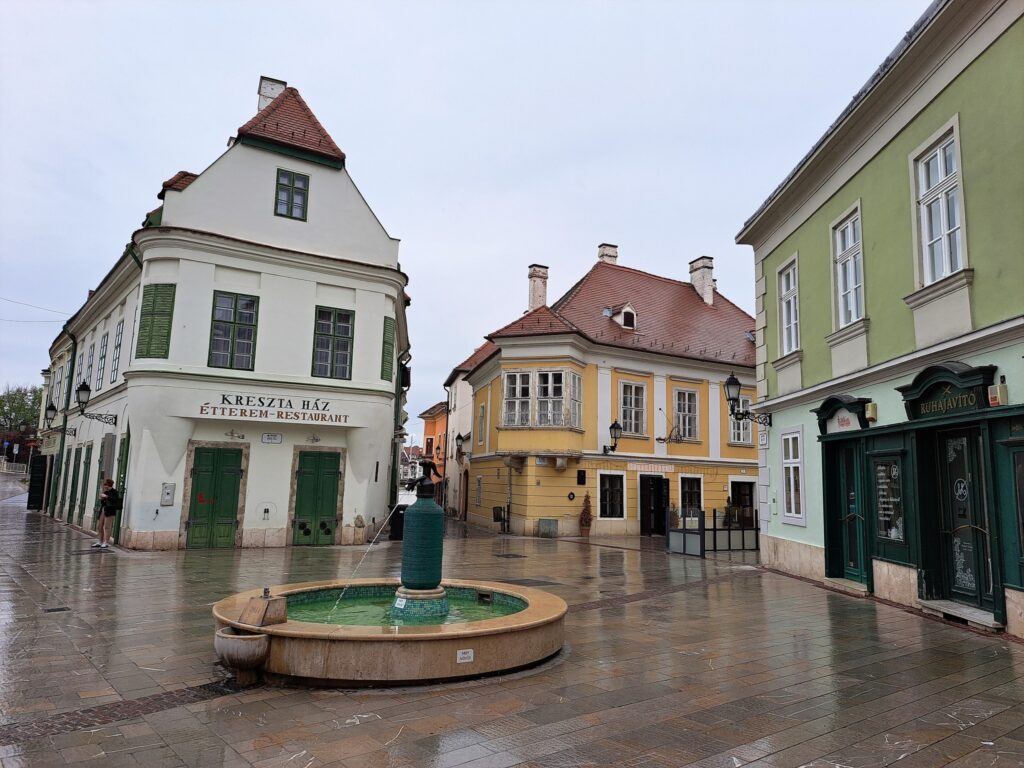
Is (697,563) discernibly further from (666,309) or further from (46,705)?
A: (666,309)

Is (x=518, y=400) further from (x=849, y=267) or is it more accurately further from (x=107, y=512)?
(x=849, y=267)

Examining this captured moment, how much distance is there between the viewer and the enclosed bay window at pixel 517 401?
80.8 feet

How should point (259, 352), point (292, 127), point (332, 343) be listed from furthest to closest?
1. point (292, 127)
2. point (332, 343)
3. point (259, 352)

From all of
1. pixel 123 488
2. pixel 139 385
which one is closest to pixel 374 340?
pixel 139 385

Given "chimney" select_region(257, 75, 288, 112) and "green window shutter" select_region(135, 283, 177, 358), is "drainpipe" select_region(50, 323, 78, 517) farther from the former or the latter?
"chimney" select_region(257, 75, 288, 112)

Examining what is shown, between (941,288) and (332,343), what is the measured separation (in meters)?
14.4

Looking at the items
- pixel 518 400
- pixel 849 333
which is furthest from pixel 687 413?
pixel 849 333

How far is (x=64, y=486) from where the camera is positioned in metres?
26.9

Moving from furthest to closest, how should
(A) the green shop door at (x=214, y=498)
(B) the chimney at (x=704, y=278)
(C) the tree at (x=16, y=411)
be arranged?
(C) the tree at (x=16, y=411)
(B) the chimney at (x=704, y=278)
(A) the green shop door at (x=214, y=498)

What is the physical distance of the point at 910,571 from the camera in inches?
373

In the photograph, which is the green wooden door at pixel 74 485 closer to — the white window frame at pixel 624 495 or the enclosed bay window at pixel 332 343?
the enclosed bay window at pixel 332 343

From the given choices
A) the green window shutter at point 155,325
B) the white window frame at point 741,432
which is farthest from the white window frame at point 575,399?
the green window shutter at point 155,325

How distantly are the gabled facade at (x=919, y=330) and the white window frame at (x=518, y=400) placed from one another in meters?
12.1

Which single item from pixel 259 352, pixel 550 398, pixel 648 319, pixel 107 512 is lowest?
pixel 107 512
